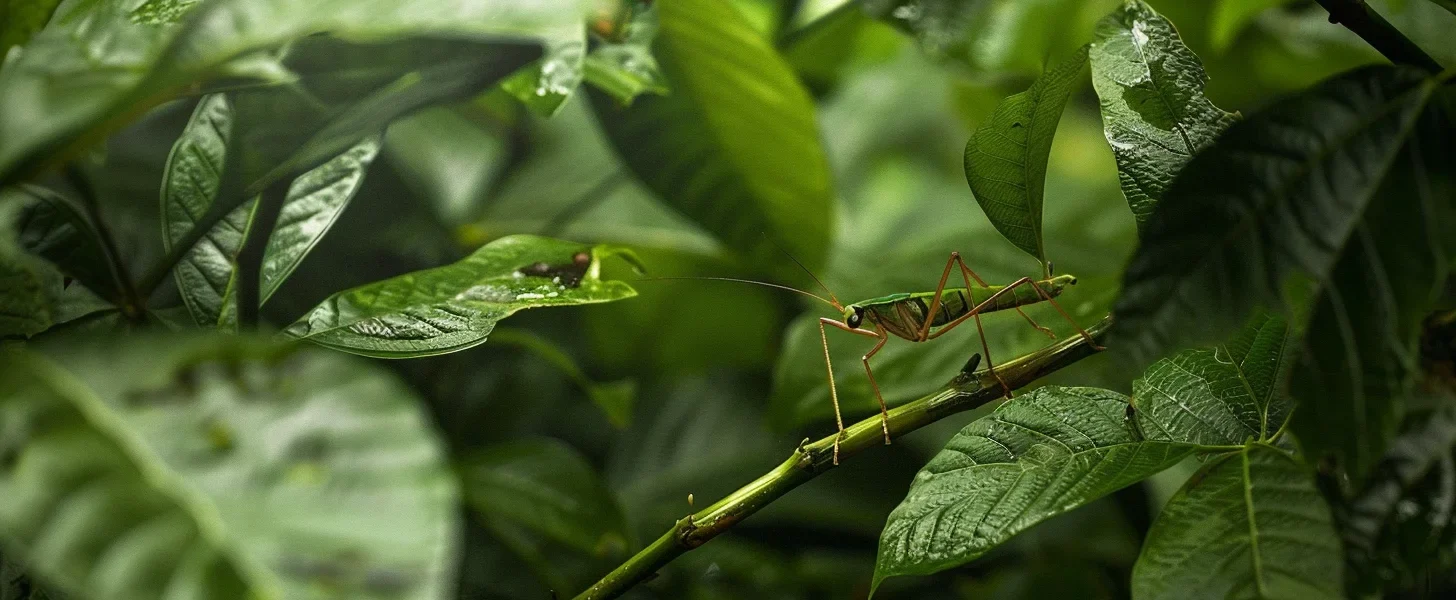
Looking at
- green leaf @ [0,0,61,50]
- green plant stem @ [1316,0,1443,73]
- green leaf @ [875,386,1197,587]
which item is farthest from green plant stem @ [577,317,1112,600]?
green leaf @ [0,0,61,50]

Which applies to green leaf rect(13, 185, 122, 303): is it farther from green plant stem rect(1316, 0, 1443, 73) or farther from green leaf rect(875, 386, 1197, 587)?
green plant stem rect(1316, 0, 1443, 73)

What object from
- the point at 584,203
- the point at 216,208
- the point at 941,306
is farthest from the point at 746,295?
the point at 216,208

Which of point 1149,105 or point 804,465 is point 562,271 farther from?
point 1149,105

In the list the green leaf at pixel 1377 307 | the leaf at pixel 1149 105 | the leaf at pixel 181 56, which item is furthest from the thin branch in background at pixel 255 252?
the green leaf at pixel 1377 307

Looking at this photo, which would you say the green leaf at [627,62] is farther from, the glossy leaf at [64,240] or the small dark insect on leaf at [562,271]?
the glossy leaf at [64,240]

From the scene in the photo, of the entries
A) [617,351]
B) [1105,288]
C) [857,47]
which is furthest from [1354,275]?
[857,47]
